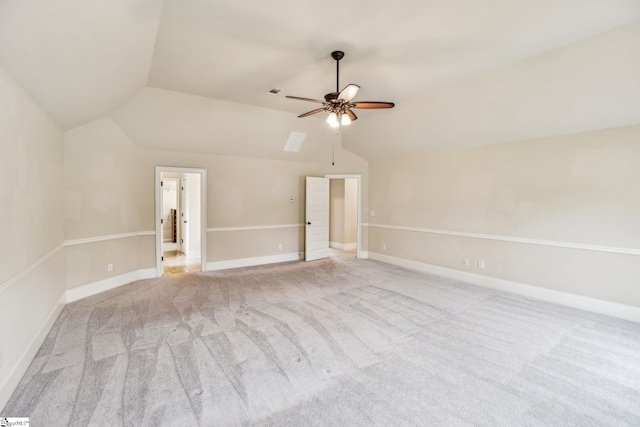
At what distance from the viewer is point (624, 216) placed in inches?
142

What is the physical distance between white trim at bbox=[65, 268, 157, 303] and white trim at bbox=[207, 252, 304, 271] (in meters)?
1.11

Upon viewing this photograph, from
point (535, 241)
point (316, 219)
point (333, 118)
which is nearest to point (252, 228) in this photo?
point (316, 219)

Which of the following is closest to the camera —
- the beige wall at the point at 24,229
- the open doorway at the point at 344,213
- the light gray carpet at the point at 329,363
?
the light gray carpet at the point at 329,363

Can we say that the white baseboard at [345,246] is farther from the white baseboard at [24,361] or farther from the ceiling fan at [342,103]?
the white baseboard at [24,361]

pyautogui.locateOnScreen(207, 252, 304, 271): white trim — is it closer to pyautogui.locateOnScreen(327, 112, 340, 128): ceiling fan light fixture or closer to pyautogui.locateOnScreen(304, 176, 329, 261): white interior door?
pyautogui.locateOnScreen(304, 176, 329, 261): white interior door

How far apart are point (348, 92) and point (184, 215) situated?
5.99 metres

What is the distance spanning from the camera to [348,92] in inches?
120

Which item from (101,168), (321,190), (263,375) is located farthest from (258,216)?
(263,375)

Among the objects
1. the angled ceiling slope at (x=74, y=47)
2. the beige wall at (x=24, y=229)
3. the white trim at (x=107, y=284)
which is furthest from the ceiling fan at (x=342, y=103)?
the white trim at (x=107, y=284)

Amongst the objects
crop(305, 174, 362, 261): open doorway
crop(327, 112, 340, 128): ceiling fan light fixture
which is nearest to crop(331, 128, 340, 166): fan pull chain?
crop(305, 174, 362, 261): open doorway

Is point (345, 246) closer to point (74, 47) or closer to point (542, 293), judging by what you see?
point (542, 293)

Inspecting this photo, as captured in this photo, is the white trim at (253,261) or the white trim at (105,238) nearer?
the white trim at (105,238)

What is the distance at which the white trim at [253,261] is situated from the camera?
19.4ft

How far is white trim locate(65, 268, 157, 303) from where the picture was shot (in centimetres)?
409
